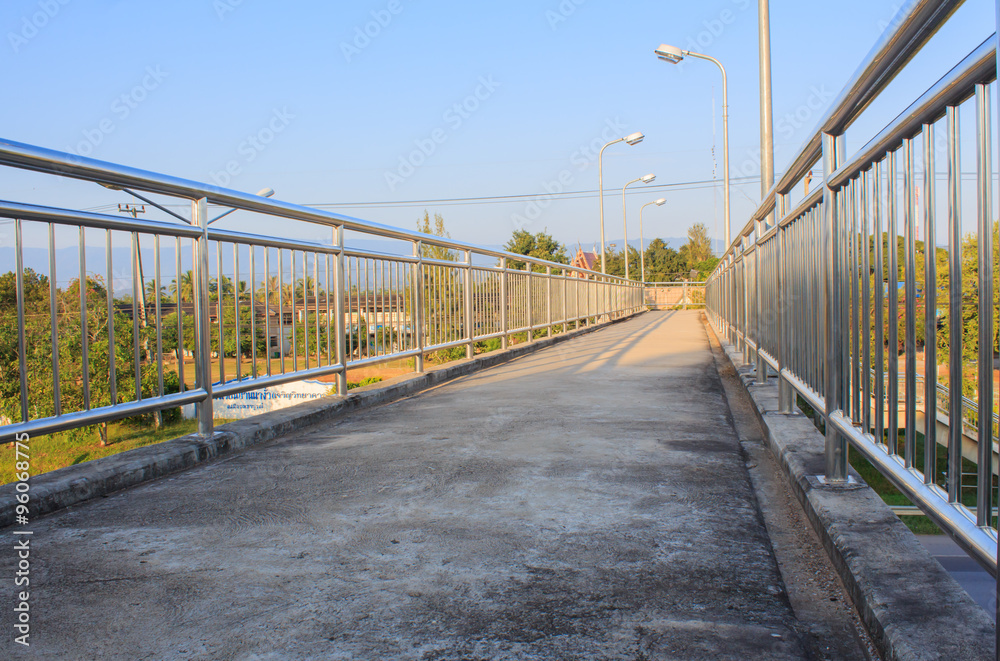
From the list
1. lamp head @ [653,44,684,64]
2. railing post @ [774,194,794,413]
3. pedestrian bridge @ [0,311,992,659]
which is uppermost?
lamp head @ [653,44,684,64]

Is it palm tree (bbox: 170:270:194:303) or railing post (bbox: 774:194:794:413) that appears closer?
palm tree (bbox: 170:270:194:303)

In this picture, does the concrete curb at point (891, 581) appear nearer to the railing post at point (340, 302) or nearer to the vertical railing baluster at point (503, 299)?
the railing post at point (340, 302)

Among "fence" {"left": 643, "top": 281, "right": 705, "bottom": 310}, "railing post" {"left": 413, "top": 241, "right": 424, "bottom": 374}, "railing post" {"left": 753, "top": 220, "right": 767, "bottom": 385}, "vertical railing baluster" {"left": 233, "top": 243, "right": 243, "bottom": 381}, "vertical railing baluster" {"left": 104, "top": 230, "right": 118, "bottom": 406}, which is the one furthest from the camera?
"fence" {"left": 643, "top": 281, "right": 705, "bottom": 310}

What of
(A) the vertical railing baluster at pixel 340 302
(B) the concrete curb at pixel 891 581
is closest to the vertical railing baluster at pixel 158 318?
(A) the vertical railing baluster at pixel 340 302

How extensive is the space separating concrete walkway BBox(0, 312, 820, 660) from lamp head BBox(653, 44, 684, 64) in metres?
14.7

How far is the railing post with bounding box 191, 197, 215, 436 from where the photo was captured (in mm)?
3910

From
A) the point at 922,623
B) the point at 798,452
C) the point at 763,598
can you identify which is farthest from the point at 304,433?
the point at 922,623

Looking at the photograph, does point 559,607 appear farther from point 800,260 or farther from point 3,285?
point 3,285

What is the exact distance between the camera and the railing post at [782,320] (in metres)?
4.09

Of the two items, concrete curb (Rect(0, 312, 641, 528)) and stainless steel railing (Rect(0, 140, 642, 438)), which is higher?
stainless steel railing (Rect(0, 140, 642, 438))

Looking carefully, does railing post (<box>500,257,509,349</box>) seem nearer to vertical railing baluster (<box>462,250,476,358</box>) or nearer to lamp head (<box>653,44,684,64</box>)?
vertical railing baluster (<box>462,250,476,358</box>)

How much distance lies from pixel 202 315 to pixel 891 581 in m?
3.32

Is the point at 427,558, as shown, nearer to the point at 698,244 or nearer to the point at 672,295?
the point at 672,295

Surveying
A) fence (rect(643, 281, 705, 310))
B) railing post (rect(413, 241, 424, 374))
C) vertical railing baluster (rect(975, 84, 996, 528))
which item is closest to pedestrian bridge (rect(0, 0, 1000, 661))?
vertical railing baluster (rect(975, 84, 996, 528))
